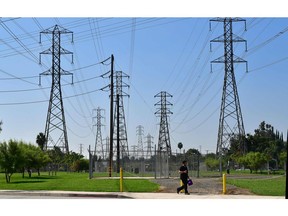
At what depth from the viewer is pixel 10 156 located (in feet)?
122

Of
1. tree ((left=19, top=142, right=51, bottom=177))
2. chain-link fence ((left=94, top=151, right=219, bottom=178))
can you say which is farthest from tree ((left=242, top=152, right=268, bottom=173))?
tree ((left=19, top=142, right=51, bottom=177))

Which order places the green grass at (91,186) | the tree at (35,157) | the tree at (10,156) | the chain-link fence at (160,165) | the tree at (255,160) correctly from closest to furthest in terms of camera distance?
the green grass at (91,186) → the tree at (10,156) → the chain-link fence at (160,165) → the tree at (35,157) → the tree at (255,160)

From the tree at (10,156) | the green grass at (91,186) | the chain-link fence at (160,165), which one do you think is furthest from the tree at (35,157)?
the green grass at (91,186)

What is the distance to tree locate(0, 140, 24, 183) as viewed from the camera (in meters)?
37.0

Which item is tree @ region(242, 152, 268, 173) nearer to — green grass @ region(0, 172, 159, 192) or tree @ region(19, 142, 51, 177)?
green grass @ region(0, 172, 159, 192)

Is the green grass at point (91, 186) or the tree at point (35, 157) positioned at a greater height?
the tree at point (35, 157)

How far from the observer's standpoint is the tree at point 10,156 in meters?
37.0

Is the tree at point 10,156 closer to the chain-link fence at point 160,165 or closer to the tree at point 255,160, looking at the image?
the chain-link fence at point 160,165

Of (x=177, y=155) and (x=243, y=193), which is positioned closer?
(x=243, y=193)

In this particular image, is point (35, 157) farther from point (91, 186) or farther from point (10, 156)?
point (91, 186)
